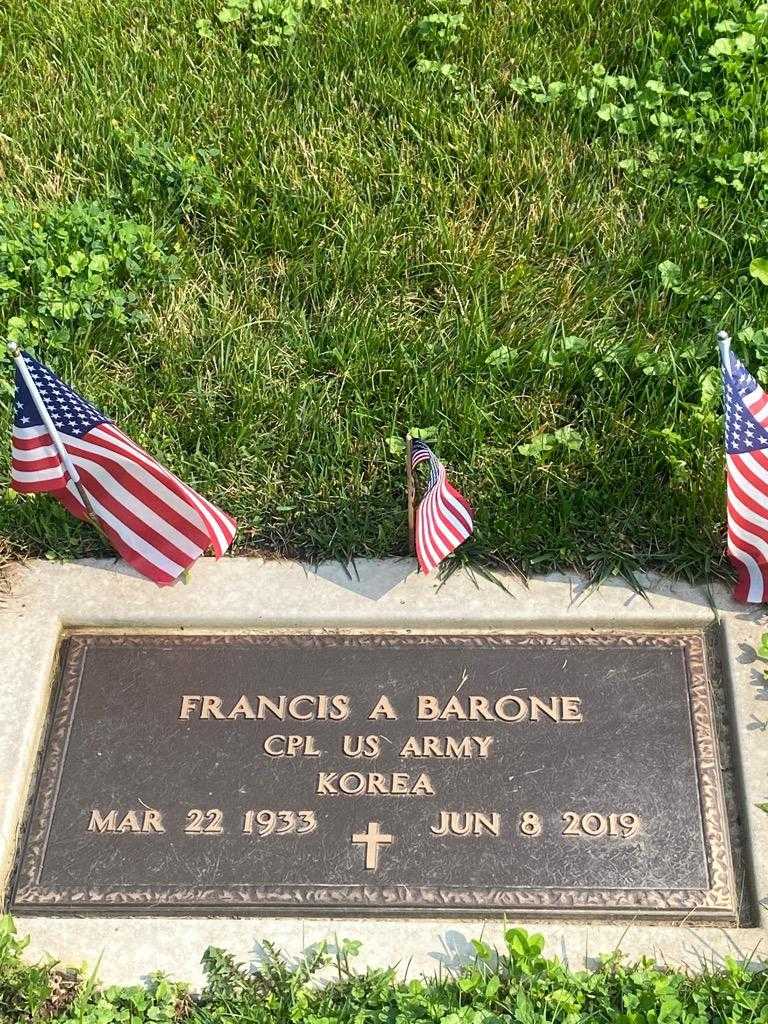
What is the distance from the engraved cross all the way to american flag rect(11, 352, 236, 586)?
3.07 ft

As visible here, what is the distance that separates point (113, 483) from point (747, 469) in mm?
1865

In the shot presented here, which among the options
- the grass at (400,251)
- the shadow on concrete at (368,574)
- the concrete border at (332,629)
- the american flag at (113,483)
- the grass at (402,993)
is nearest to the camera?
the grass at (402,993)

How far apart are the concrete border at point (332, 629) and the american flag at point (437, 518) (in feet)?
0.82

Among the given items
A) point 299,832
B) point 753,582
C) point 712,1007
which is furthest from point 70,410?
point 712,1007

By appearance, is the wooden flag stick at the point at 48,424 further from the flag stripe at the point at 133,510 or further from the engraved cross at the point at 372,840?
the engraved cross at the point at 372,840

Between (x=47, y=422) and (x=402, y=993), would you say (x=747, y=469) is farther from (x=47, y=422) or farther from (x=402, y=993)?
(x=47, y=422)

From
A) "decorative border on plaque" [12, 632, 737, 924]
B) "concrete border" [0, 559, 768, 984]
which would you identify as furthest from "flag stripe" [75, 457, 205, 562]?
"decorative border on plaque" [12, 632, 737, 924]

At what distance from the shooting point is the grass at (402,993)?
9.45ft

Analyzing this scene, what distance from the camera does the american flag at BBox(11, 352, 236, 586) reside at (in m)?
3.30

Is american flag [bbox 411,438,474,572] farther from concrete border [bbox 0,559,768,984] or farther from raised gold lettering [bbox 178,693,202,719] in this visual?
raised gold lettering [bbox 178,693,202,719]

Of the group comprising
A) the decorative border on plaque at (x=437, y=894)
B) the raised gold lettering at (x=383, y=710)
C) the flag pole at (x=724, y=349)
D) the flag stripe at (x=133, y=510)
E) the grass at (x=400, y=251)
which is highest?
the grass at (x=400, y=251)

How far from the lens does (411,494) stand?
3.57 meters

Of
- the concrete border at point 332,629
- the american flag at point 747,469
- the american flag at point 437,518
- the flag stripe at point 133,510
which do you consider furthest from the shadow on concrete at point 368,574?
the american flag at point 747,469

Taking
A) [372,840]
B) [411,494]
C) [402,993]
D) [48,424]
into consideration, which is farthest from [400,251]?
[402,993]
